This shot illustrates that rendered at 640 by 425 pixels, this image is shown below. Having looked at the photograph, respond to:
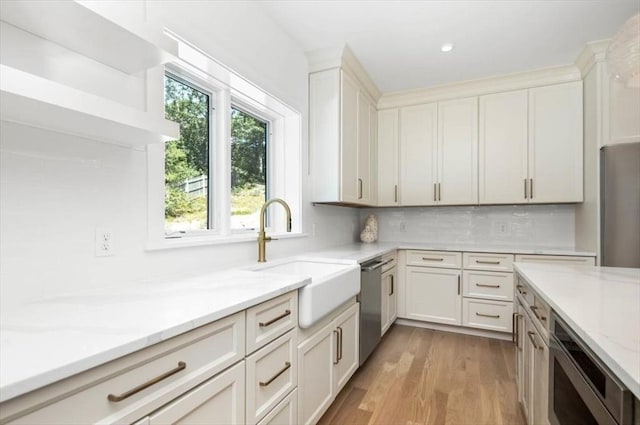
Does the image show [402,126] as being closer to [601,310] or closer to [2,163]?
[601,310]

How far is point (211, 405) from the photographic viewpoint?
1.00 meters

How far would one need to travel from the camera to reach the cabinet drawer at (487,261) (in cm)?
304

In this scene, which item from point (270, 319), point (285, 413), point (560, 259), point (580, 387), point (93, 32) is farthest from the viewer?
point (560, 259)

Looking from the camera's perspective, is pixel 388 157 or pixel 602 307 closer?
pixel 602 307

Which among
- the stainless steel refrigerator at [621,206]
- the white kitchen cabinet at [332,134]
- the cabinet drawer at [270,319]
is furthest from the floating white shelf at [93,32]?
the stainless steel refrigerator at [621,206]

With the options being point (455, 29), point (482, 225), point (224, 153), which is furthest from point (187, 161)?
point (482, 225)

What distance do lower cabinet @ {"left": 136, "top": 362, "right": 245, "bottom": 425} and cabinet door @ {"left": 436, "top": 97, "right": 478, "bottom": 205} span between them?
3063mm

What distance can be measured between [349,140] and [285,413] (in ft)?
7.45

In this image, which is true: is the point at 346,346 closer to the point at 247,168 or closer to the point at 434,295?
the point at 247,168

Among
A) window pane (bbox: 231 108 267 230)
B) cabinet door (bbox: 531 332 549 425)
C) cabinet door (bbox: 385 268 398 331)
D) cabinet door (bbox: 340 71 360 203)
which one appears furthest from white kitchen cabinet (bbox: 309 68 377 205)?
Result: cabinet door (bbox: 531 332 549 425)

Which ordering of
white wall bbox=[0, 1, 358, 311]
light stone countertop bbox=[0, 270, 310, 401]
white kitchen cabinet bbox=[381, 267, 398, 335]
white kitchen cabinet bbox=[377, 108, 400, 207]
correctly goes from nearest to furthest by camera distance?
light stone countertop bbox=[0, 270, 310, 401] → white wall bbox=[0, 1, 358, 311] → white kitchen cabinet bbox=[381, 267, 398, 335] → white kitchen cabinet bbox=[377, 108, 400, 207]

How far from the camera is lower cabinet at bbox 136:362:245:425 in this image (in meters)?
0.86

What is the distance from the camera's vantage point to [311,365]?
1642 mm

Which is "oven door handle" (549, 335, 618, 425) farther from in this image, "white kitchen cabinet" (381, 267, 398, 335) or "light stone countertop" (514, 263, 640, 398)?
"white kitchen cabinet" (381, 267, 398, 335)
